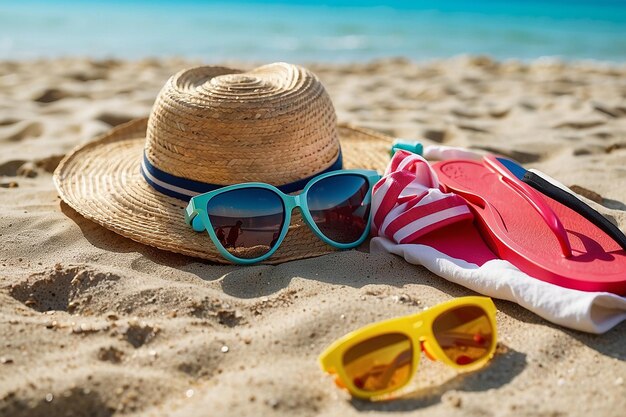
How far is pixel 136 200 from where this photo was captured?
2.29 m

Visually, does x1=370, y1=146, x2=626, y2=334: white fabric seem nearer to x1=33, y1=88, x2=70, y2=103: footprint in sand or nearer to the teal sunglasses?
the teal sunglasses

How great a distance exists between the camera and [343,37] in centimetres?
1060

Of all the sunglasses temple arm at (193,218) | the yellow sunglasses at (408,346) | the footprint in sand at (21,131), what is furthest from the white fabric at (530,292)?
the footprint in sand at (21,131)

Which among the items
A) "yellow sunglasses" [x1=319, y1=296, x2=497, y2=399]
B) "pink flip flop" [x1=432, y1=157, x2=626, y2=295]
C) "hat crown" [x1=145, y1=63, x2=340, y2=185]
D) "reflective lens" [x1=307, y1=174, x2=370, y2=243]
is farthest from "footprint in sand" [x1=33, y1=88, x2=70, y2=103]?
"yellow sunglasses" [x1=319, y1=296, x2=497, y2=399]

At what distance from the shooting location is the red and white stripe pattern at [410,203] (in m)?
2.10

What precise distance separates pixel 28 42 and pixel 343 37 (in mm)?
4852

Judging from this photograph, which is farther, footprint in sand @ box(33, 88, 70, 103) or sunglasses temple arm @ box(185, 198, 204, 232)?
footprint in sand @ box(33, 88, 70, 103)

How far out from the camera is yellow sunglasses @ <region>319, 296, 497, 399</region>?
56.5 inches

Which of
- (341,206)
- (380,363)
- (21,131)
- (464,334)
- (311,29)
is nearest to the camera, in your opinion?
(380,363)

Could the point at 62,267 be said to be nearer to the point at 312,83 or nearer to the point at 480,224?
the point at 312,83

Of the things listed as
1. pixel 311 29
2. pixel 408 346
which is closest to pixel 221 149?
pixel 408 346

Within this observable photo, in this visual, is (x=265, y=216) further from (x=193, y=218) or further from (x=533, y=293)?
(x=533, y=293)

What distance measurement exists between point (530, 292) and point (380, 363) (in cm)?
54

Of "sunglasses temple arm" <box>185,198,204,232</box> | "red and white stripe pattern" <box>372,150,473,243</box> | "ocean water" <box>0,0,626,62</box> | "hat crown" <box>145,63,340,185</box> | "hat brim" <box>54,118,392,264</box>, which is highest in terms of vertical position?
"hat crown" <box>145,63,340,185</box>
